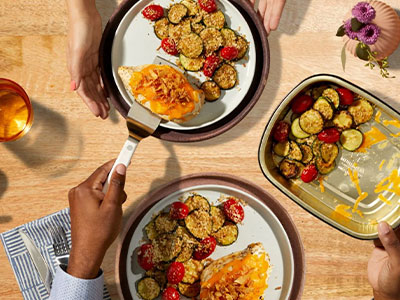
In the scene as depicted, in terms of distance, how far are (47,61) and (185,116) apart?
71cm

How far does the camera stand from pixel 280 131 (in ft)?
5.50

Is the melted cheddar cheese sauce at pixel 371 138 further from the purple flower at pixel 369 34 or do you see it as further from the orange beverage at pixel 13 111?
the orange beverage at pixel 13 111

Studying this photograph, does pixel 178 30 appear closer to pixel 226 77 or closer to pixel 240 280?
pixel 226 77

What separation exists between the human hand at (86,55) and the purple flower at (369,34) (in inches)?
43.3

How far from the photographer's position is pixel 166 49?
1729mm

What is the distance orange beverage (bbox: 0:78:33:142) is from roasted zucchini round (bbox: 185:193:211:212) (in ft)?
2.57

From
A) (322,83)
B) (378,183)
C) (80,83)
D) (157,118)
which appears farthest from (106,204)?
(378,183)

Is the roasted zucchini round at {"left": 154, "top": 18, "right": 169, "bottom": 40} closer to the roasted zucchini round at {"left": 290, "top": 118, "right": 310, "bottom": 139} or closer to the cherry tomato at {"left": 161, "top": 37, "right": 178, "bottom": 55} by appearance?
the cherry tomato at {"left": 161, "top": 37, "right": 178, "bottom": 55}

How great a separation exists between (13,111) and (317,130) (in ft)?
4.43

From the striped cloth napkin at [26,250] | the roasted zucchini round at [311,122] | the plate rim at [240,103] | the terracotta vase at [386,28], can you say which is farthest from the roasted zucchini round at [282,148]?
the striped cloth napkin at [26,250]

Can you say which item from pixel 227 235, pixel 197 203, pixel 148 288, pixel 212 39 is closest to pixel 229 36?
pixel 212 39

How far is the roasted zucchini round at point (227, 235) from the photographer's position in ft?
5.63

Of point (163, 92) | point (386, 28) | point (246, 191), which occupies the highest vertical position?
point (386, 28)

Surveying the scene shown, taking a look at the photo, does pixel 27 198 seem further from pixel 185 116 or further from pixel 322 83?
pixel 322 83
